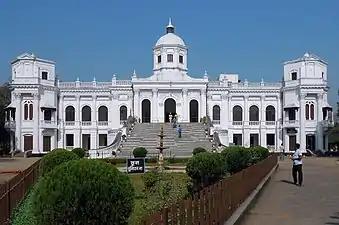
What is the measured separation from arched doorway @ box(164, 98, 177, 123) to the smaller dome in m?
7.32

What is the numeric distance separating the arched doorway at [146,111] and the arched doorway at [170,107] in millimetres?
1948

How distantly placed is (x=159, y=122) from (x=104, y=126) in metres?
7.61

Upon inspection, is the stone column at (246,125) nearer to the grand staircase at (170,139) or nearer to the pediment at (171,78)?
the pediment at (171,78)

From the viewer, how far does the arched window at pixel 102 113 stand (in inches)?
2525

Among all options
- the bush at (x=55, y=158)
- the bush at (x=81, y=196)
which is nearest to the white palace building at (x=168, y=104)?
the bush at (x=55, y=158)

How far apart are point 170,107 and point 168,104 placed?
0.46 metres

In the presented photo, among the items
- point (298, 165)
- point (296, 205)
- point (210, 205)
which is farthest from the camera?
point (298, 165)

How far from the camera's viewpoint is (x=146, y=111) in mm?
61844

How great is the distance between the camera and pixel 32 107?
59.6 metres

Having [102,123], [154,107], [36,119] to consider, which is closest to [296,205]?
[154,107]

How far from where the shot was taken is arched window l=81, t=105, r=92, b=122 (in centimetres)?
6412

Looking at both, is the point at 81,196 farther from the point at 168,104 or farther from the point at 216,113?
the point at 216,113

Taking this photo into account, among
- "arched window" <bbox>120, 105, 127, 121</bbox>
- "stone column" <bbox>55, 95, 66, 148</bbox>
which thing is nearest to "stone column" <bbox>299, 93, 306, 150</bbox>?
"arched window" <bbox>120, 105, 127, 121</bbox>

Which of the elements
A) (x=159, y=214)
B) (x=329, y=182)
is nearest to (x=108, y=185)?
(x=159, y=214)
